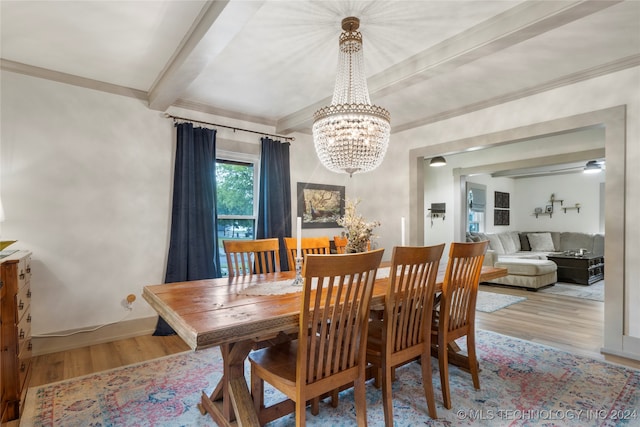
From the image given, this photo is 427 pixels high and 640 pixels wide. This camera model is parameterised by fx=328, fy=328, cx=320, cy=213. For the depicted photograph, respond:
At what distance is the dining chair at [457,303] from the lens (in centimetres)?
203

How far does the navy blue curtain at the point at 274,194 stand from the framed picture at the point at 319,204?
0.32 m

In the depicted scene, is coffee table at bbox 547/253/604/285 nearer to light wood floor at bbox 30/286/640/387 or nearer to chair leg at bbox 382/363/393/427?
light wood floor at bbox 30/286/640/387

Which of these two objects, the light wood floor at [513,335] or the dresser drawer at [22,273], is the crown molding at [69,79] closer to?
the dresser drawer at [22,273]

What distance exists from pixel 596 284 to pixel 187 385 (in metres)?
6.94

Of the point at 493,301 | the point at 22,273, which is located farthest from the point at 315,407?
the point at 493,301

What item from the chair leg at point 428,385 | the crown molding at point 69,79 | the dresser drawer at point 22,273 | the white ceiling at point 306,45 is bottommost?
the chair leg at point 428,385

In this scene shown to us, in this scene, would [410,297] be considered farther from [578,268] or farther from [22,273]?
[578,268]

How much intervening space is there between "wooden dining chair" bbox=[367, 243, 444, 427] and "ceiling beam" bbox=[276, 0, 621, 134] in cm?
151

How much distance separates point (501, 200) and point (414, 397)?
7807mm

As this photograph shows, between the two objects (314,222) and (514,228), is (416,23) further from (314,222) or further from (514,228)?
(514,228)

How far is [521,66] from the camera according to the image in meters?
2.84

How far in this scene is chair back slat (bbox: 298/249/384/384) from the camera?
1367 millimetres

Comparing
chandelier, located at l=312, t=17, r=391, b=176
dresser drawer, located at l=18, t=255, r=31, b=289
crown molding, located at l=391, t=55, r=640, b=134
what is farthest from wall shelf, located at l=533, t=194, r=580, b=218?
dresser drawer, located at l=18, t=255, r=31, b=289

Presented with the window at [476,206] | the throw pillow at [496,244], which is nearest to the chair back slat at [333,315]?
the throw pillow at [496,244]
